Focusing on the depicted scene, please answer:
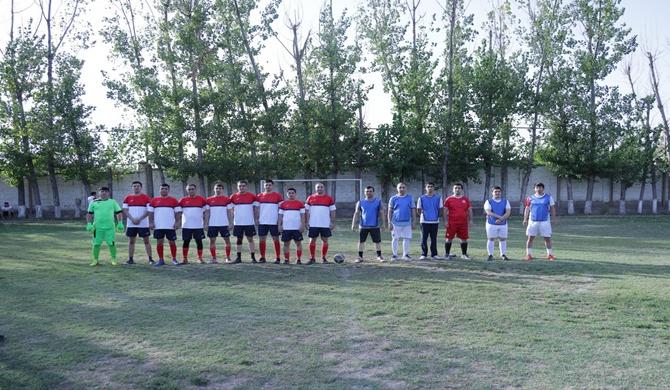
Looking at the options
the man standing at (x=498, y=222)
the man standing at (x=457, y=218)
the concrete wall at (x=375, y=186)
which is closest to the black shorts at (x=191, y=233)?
the man standing at (x=457, y=218)

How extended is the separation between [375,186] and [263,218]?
70.2ft

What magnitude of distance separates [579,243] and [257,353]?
1311 cm

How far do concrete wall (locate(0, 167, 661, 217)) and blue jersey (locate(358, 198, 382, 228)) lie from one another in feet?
57.7

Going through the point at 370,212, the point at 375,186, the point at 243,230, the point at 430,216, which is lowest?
the point at 243,230

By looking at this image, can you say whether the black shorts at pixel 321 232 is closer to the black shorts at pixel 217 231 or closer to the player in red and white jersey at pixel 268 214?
the player in red and white jersey at pixel 268 214

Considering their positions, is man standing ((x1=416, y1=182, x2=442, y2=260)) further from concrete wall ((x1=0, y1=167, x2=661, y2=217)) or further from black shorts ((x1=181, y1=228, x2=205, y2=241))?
concrete wall ((x1=0, y1=167, x2=661, y2=217))

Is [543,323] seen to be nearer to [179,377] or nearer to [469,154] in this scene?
[179,377]

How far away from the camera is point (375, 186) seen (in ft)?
108

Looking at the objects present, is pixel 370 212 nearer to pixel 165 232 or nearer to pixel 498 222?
pixel 498 222

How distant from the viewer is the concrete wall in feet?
106

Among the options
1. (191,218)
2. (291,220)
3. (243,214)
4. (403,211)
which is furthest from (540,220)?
(191,218)

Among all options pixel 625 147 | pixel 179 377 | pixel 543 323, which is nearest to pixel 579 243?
pixel 543 323

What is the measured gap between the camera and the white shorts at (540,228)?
12.0 m

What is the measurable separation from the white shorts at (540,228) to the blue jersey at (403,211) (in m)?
2.64
